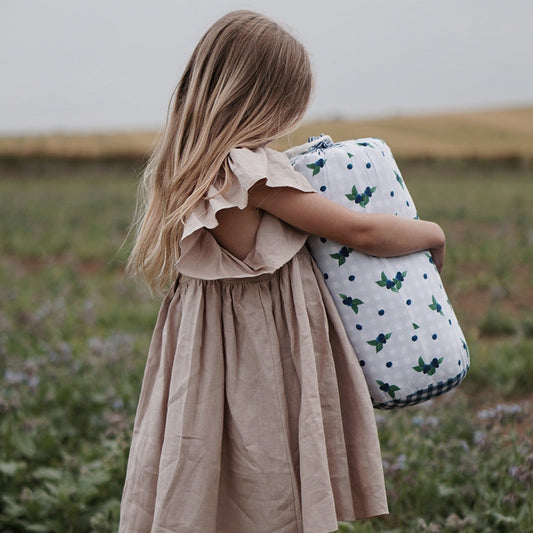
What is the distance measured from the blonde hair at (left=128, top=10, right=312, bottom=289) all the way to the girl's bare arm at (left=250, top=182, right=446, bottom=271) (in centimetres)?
13

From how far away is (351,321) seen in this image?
2012 mm

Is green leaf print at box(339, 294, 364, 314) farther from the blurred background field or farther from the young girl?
the blurred background field

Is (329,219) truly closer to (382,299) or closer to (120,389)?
(382,299)

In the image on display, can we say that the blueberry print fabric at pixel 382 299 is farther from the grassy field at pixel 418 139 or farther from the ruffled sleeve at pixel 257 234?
the grassy field at pixel 418 139

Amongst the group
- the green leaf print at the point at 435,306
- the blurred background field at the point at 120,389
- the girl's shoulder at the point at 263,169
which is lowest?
the blurred background field at the point at 120,389

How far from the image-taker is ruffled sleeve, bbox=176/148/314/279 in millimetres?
1904

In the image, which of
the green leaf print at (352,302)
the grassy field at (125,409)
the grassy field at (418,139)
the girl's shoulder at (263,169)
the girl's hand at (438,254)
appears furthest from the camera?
the grassy field at (418,139)

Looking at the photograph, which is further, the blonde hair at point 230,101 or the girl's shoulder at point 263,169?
the blonde hair at point 230,101

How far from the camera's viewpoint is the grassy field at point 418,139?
29.1 metres

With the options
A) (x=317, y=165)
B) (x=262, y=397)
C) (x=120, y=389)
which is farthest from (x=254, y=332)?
(x=120, y=389)

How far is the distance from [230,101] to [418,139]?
3127 centimetres

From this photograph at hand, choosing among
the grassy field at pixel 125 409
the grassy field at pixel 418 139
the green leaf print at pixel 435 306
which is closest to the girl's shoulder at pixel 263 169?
the green leaf print at pixel 435 306

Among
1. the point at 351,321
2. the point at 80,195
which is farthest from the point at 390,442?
the point at 80,195

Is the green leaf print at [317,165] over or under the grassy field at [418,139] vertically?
over
